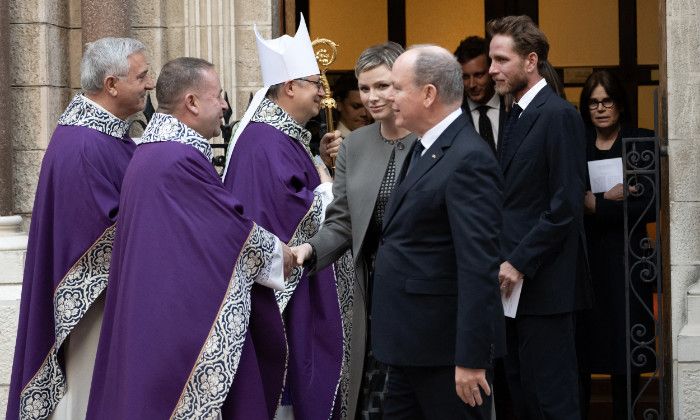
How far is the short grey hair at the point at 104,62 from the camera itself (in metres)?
5.76

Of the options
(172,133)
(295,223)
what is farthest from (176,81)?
(295,223)

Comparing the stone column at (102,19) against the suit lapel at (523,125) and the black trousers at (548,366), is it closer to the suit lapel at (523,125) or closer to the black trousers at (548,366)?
the suit lapel at (523,125)

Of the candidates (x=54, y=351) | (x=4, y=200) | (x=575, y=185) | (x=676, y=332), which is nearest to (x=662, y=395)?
(x=676, y=332)

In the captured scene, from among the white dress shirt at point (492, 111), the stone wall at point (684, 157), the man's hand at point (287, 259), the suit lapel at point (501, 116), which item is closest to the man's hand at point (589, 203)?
the stone wall at point (684, 157)

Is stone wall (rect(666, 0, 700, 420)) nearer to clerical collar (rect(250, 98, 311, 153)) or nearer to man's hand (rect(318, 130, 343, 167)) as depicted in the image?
man's hand (rect(318, 130, 343, 167))

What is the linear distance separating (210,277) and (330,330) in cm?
114

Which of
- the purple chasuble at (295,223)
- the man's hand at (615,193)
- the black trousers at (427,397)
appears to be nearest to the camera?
the black trousers at (427,397)

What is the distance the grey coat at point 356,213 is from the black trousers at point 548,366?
70cm

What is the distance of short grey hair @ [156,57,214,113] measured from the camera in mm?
5105

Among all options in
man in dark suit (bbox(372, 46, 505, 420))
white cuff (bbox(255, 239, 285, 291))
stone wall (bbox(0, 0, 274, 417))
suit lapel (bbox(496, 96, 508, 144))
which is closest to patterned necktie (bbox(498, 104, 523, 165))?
suit lapel (bbox(496, 96, 508, 144))

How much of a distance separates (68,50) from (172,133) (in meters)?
2.67

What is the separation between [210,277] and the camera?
16.3 ft

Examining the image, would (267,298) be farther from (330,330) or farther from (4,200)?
(4,200)

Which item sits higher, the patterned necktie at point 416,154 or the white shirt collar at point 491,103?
the white shirt collar at point 491,103
